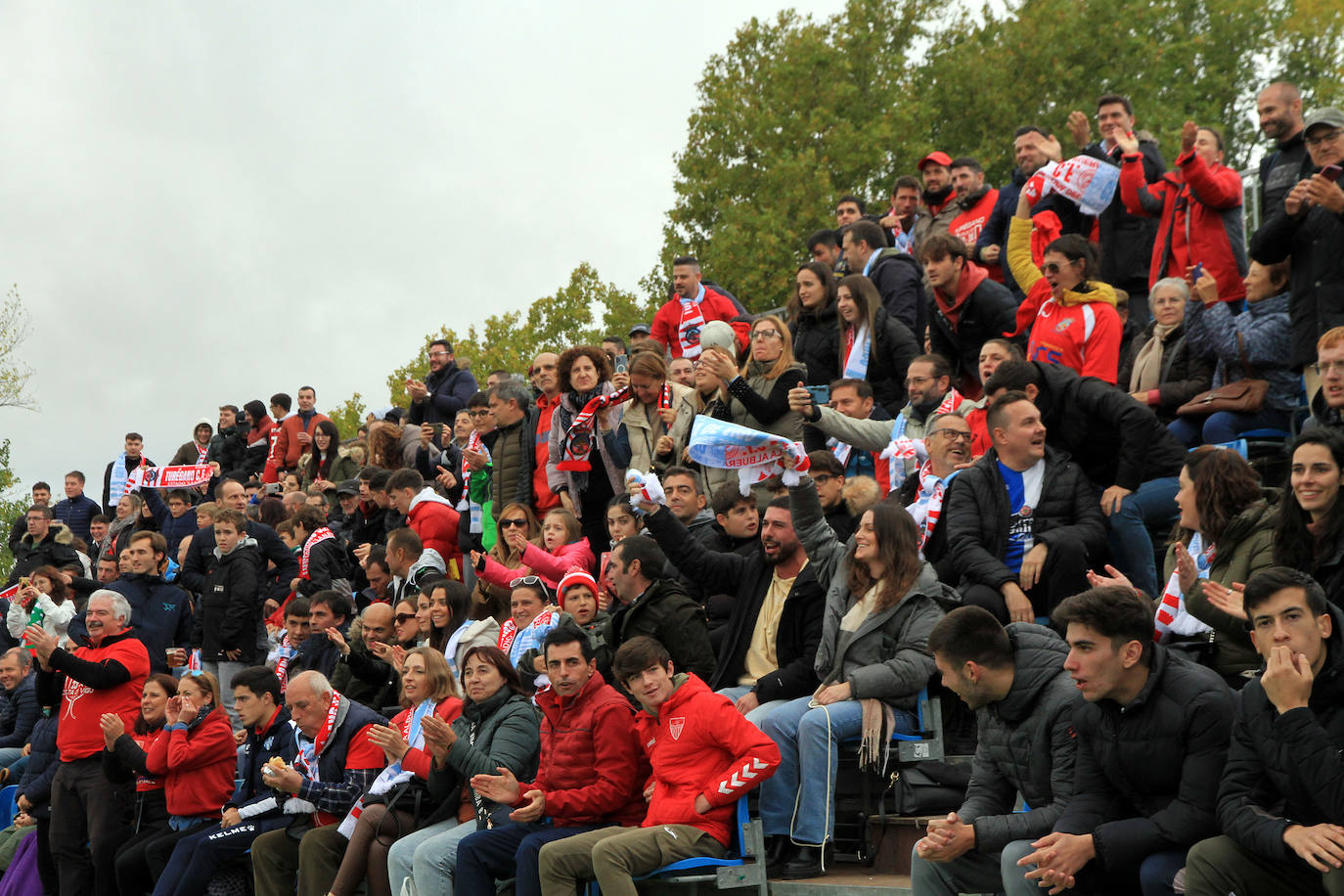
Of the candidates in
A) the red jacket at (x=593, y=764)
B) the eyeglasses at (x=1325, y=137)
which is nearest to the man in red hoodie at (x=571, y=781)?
the red jacket at (x=593, y=764)

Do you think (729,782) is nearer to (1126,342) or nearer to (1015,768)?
(1015,768)

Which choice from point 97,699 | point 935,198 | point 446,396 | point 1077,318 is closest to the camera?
point 1077,318

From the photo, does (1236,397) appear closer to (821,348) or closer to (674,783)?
(821,348)

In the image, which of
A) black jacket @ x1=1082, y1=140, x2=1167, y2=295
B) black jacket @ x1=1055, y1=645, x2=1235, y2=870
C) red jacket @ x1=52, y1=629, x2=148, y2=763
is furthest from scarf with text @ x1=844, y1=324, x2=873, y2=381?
red jacket @ x1=52, y1=629, x2=148, y2=763

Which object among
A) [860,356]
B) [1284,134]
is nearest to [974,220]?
[860,356]

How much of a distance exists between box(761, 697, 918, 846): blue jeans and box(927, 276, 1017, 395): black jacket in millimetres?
4017

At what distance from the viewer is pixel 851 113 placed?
29531mm

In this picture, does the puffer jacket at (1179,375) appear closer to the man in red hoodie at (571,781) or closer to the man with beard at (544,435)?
the man in red hoodie at (571,781)

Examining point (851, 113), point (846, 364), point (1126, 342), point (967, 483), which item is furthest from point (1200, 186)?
point (851, 113)

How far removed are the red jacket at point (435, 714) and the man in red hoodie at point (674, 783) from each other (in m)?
1.57

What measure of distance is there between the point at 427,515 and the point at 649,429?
2365mm

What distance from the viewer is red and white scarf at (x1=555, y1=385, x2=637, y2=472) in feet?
34.6

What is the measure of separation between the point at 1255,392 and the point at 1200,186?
203cm

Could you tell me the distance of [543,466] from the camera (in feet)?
36.9
